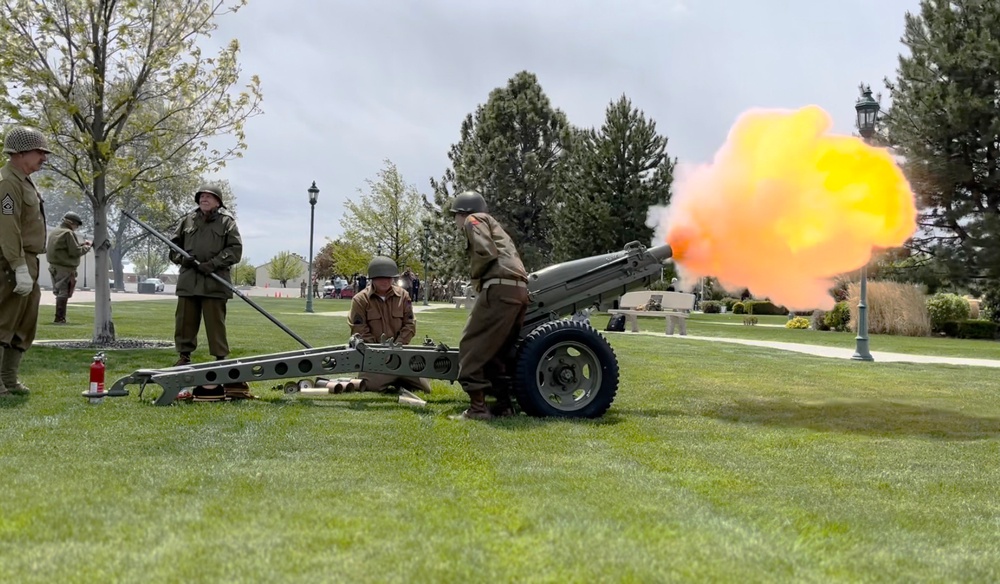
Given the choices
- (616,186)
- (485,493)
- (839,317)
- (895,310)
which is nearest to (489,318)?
(485,493)

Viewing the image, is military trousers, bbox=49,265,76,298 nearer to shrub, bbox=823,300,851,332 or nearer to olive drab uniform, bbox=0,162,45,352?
olive drab uniform, bbox=0,162,45,352

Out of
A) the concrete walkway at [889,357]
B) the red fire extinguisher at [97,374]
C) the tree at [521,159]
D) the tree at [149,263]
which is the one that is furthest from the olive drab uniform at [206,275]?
the tree at [149,263]

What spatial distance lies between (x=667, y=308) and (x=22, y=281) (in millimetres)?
21201

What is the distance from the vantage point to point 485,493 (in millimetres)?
4355

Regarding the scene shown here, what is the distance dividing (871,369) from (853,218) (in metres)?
5.57

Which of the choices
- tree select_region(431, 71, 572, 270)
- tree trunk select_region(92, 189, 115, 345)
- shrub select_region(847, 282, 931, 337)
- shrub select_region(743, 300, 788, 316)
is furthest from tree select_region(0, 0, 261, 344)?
shrub select_region(743, 300, 788, 316)

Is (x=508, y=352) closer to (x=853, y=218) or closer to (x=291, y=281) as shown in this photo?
(x=853, y=218)

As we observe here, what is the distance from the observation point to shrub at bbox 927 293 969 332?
26.8m

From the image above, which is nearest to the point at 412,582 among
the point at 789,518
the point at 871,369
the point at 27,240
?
the point at 789,518

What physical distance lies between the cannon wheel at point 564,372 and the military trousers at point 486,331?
23 centimetres

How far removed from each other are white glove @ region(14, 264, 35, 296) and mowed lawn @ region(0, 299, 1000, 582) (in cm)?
96

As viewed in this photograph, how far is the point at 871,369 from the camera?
13.2m

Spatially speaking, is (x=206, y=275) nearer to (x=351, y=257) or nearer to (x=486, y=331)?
(x=486, y=331)

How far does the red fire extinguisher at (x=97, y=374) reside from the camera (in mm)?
7145
